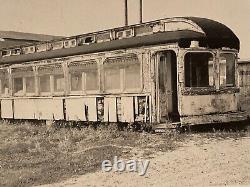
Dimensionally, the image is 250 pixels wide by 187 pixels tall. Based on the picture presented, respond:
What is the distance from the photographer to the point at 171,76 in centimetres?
1125

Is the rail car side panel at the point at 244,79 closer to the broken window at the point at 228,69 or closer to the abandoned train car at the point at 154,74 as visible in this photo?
the broken window at the point at 228,69

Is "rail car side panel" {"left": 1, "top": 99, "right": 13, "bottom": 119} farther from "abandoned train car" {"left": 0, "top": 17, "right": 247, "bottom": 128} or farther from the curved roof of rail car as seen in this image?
the curved roof of rail car

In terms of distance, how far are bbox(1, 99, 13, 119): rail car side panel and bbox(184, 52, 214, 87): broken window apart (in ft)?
24.2

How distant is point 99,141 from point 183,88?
241 centimetres

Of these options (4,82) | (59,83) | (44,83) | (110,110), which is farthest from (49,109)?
(4,82)

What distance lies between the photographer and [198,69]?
35.8 ft

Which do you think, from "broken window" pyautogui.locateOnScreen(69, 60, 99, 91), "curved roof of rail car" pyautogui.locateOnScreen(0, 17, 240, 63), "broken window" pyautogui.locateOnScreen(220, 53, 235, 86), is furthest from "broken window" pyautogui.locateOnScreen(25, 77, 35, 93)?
"broken window" pyautogui.locateOnScreen(220, 53, 235, 86)

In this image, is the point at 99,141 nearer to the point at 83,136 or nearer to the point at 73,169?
the point at 83,136

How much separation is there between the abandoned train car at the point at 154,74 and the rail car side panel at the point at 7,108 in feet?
9.59

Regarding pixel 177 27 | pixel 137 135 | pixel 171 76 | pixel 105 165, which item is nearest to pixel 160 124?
pixel 137 135

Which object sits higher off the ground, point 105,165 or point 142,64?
point 142,64

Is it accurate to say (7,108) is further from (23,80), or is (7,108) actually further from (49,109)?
(49,109)

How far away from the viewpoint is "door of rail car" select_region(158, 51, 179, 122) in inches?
436

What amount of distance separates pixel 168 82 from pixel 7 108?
692 centimetres
